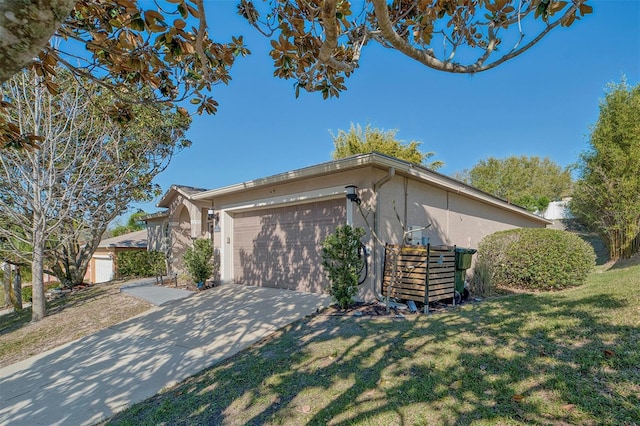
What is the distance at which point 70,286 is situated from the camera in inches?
536

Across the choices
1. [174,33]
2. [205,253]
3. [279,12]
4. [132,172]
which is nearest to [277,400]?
[174,33]

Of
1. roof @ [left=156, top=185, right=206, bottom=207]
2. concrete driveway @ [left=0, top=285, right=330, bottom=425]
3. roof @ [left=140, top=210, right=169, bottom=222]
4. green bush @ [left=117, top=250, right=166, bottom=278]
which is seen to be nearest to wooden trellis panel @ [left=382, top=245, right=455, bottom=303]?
concrete driveway @ [left=0, top=285, right=330, bottom=425]

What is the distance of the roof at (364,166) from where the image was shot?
6586mm

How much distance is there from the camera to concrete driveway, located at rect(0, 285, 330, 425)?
3.94 m

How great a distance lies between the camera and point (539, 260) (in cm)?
834

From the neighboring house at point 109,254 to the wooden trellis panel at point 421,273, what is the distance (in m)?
17.9

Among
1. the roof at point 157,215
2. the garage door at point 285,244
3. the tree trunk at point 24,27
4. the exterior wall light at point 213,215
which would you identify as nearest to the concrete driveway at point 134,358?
the garage door at point 285,244

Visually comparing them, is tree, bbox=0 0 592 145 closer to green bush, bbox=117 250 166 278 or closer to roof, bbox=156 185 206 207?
roof, bbox=156 185 206 207

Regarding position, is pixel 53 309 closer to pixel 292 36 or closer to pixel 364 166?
pixel 364 166

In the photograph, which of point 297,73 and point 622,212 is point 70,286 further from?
point 622,212

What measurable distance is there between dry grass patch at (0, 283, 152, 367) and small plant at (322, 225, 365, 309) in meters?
5.51

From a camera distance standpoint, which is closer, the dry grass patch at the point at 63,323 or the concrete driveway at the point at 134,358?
the concrete driveway at the point at 134,358

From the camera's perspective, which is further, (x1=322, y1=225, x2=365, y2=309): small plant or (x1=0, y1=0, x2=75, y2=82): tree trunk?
(x1=322, y1=225, x2=365, y2=309): small plant

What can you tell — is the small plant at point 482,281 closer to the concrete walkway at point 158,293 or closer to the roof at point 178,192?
the concrete walkway at point 158,293
